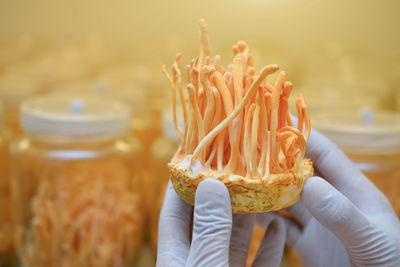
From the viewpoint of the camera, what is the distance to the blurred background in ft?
2.45

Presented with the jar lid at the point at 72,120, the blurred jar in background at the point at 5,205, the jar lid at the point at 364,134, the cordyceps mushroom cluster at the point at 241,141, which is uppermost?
the cordyceps mushroom cluster at the point at 241,141

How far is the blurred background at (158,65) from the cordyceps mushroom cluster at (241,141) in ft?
1.17

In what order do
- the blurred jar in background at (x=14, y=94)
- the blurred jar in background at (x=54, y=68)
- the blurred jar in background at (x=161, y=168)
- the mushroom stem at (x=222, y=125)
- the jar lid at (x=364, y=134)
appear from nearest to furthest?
the mushroom stem at (x=222, y=125) → the jar lid at (x=364, y=134) → the blurred jar in background at (x=161, y=168) → the blurred jar in background at (x=14, y=94) → the blurred jar in background at (x=54, y=68)

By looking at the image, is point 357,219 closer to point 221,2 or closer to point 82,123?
point 82,123

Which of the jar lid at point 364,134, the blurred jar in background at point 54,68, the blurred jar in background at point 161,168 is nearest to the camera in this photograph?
the jar lid at point 364,134

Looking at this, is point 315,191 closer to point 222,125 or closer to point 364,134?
point 222,125

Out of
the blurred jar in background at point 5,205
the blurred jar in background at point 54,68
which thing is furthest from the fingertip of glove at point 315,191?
the blurred jar in background at point 54,68

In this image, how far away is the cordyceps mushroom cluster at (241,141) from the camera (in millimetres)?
331

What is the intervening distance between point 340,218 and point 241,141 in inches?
4.7

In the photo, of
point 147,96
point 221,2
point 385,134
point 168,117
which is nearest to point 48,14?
point 147,96

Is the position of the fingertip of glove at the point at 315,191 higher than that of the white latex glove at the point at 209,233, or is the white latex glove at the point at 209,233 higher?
the fingertip of glove at the point at 315,191

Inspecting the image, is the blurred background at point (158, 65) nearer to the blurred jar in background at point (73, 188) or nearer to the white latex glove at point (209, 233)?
the blurred jar in background at point (73, 188)

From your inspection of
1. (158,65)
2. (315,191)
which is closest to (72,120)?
(315,191)

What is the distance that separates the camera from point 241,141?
14.0 inches
